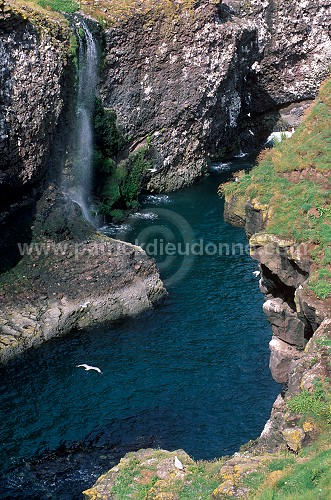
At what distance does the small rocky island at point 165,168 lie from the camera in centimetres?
2036

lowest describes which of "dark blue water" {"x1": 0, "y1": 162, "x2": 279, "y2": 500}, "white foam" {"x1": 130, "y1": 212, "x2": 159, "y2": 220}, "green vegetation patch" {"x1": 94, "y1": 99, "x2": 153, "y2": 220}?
"dark blue water" {"x1": 0, "y1": 162, "x2": 279, "y2": 500}

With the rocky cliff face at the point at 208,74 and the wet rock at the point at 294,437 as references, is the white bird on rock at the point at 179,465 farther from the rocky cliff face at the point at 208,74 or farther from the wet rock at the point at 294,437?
the rocky cliff face at the point at 208,74

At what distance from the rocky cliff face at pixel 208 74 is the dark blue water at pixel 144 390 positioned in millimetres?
20231

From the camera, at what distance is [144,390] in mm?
32219

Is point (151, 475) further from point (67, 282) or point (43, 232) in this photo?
point (43, 232)

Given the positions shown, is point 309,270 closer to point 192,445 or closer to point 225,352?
point 192,445

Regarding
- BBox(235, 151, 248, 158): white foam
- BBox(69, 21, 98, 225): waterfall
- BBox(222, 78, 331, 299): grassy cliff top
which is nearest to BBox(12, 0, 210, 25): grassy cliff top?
BBox(69, 21, 98, 225): waterfall

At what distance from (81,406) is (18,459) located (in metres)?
4.36

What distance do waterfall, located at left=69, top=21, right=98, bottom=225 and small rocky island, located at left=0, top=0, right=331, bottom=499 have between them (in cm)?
18

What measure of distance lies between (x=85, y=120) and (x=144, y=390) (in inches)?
1049

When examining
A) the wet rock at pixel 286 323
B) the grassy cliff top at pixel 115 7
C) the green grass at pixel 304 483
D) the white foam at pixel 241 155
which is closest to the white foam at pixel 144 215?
the grassy cliff top at pixel 115 7

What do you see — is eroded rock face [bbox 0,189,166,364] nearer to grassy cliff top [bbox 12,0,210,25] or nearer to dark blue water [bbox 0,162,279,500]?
dark blue water [bbox 0,162,279,500]

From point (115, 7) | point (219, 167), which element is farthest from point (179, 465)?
point (219, 167)

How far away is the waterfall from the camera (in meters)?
49.5
